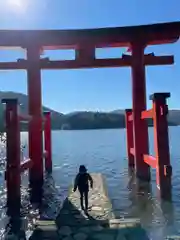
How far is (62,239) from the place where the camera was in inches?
243

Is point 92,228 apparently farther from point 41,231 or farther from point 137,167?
point 137,167

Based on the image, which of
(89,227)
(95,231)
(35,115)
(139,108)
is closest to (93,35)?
(139,108)

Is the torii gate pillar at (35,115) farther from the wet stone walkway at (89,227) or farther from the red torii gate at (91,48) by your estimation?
the wet stone walkway at (89,227)

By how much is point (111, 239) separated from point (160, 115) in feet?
15.9

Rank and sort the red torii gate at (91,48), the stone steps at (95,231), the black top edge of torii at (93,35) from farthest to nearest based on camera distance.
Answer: the red torii gate at (91,48), the black top edge of torii at (93,35), the stone steps at (95,231)

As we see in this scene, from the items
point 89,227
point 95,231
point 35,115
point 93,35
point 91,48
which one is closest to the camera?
point 95,231

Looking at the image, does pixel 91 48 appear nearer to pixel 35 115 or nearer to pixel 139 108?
pixel 139 108

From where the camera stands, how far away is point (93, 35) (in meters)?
12.5

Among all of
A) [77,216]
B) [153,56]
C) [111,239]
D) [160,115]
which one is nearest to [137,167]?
[160,115]

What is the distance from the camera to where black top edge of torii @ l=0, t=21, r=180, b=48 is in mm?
12281

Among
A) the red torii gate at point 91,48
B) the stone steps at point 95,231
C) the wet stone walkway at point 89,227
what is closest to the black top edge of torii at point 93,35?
the red torii gate at point 91,48

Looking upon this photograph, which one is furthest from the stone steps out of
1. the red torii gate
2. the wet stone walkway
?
the red torii gate

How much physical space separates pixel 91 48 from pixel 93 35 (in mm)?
610

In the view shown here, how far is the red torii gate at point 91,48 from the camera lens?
12.4m
